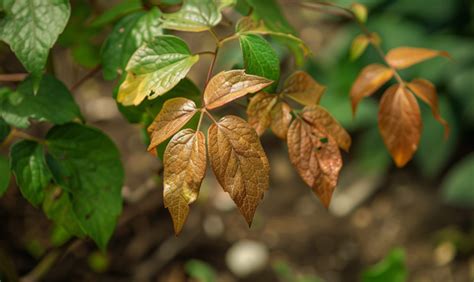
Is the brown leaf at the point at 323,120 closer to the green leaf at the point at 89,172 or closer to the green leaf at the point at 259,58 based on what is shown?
the green leaf at the point at 259,58

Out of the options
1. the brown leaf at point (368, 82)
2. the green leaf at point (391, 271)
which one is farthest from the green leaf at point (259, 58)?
the green leaf at point (391, 271)

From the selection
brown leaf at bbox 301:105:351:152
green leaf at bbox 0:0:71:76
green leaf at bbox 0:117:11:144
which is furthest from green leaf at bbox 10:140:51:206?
brown leaf at bbox 301:105:351:152

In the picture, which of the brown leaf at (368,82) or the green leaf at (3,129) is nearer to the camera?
the green leaf at (3,129)

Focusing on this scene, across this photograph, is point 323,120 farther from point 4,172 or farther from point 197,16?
point 4,172

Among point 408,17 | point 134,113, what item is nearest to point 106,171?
point 134,113

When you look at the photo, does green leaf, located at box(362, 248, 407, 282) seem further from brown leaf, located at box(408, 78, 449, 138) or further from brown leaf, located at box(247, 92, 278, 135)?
brown leaf, located at box(247, 92, 278, 135)
